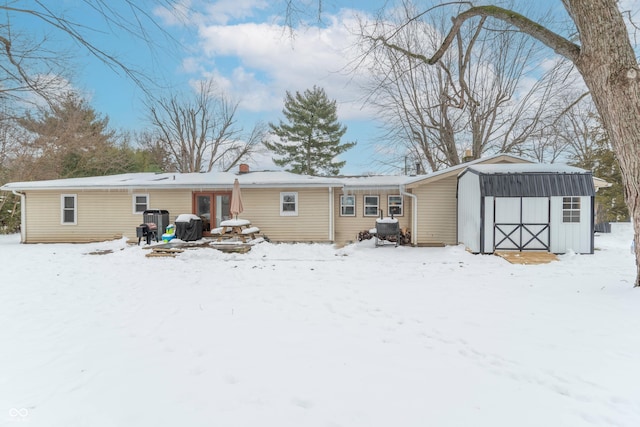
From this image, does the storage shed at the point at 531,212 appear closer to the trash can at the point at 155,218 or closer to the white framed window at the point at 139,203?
the trash can at the point at 155,218

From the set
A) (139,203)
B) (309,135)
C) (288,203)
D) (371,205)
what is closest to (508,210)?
(371,205)

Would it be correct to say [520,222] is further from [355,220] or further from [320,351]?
[320,351]

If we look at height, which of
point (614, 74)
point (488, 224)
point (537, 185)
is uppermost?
point (614, 74)

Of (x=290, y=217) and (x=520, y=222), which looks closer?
(x=520, y=222)

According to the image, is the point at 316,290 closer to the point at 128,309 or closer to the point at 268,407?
the point at 128,309

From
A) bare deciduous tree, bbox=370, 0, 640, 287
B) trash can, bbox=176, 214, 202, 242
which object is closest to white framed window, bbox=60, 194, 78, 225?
trash can, bbox=176, 214, 202, 242

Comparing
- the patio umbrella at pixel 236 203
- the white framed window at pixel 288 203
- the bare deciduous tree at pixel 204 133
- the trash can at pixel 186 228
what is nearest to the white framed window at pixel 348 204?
the white framed window at pixel 288 203

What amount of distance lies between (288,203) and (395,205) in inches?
186

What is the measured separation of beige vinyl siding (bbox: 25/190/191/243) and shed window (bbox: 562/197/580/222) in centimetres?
1392

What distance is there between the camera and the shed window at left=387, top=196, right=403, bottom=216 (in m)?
13.4

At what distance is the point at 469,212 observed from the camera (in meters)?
10.8

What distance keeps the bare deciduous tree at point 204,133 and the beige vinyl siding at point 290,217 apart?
1347 cm

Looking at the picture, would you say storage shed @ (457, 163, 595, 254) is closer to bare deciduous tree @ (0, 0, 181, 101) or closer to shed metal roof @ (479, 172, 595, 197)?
shed metal roof @ (479, 172, 595, 197)

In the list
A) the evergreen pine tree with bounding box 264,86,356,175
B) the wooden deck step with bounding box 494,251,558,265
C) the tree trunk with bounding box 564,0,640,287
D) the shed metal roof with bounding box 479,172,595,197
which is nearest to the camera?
the tree trunk with bounding box 564,0,640,287
